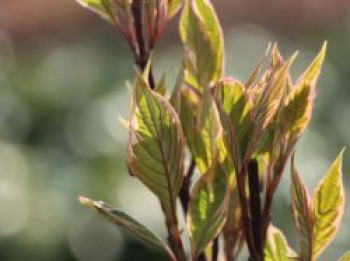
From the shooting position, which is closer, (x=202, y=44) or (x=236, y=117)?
(x=236, y=117)

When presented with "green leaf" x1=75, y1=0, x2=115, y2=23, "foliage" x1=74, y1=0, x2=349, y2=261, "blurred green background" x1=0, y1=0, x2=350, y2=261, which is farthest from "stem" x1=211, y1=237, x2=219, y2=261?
"blurred green background" x1=0, y1=0, x2=350, y2=261

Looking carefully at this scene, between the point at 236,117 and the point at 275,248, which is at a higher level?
the point at 236,117

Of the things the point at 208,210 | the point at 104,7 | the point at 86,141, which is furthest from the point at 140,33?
the point at 86,141

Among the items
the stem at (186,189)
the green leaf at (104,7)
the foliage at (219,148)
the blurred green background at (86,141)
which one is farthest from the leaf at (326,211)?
the blurred green background at (86,141)

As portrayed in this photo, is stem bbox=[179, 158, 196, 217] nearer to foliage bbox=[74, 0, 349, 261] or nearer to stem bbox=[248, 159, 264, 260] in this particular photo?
foliage bbox=[74, 0, 349, 261]

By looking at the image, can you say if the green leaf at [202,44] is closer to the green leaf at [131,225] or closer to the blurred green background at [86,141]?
the green leaf at [131,225]

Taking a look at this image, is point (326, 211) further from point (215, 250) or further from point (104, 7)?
point (104, 7)

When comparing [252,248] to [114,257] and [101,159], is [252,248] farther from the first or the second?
[101,159]
